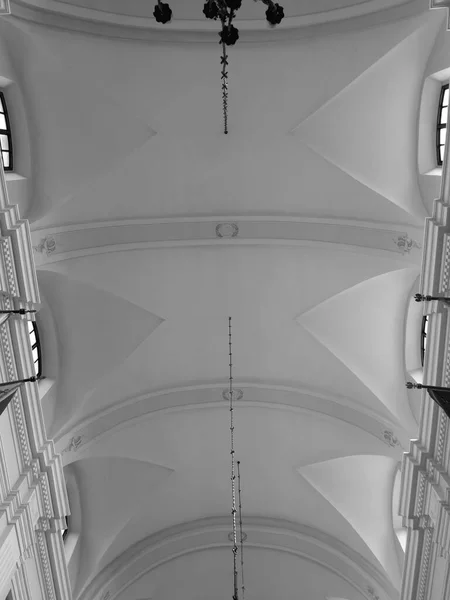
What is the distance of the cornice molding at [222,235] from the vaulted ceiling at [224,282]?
40 millimetres

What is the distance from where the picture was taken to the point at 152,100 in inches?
450

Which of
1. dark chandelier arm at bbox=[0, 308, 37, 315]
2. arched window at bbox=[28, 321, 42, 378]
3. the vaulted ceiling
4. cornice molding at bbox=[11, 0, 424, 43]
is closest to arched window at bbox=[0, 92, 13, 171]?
the vaulted ceiling

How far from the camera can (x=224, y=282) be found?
1356 cm

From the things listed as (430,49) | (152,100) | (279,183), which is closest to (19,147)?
(152,100)

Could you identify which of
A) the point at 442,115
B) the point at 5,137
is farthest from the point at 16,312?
the point at 442,115

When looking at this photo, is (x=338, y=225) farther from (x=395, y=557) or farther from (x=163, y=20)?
(x=395, y=557)

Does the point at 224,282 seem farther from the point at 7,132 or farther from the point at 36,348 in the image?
the point at 7,132

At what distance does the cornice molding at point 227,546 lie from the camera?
14.3 meters

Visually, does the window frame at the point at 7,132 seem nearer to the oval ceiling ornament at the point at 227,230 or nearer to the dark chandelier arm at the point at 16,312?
the dark chandelier arm at the point at 16,312

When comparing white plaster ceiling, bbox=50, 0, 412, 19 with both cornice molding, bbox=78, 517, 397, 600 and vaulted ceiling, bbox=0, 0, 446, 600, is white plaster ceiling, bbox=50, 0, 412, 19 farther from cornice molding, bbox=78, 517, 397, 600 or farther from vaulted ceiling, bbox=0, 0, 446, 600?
cornice molding, bbox=78, 517, 397, 600

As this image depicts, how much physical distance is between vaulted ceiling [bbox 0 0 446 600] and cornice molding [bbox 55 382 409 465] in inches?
1.8

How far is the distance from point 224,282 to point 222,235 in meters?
1.06

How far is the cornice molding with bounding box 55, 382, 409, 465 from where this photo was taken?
507 inches

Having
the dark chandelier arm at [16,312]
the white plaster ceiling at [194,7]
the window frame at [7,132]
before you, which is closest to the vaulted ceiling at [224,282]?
the white plaster ceiling at [194,7]
